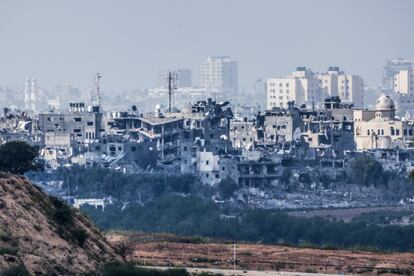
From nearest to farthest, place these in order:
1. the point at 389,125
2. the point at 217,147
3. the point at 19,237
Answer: the point at 19,237 < the point at 217,147 < the point at 389,125

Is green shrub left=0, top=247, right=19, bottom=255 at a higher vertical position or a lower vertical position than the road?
higher

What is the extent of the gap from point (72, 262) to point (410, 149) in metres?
88.5

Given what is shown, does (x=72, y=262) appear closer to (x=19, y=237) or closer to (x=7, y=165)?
(x=19, y=237)

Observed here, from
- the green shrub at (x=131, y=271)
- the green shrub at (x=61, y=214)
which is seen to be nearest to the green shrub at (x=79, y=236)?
the green shrub at (x=61, y=214)

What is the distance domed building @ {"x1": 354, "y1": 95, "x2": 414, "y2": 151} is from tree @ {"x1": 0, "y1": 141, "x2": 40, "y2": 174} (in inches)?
3198

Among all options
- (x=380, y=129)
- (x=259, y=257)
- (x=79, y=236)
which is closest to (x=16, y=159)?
(x=259, y=257)

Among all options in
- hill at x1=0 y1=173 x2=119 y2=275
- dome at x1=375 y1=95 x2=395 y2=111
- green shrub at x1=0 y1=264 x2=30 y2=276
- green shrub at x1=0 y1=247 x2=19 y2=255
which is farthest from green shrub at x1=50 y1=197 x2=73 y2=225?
dome at x1=375 y1=95 x2=395 y2=111

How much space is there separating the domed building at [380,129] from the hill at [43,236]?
290ft

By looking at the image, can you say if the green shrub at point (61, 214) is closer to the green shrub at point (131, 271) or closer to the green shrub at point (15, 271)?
the green shrub at point (131, 271)

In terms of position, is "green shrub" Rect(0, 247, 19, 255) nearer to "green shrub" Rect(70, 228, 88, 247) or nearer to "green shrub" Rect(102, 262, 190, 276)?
"green shrub" Rect(102, 262, 190, 276)

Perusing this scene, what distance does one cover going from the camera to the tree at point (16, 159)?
2488 inches

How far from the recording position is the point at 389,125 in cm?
14950

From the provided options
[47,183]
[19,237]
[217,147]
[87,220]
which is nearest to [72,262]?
[19,237]

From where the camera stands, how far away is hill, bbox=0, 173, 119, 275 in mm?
51094
